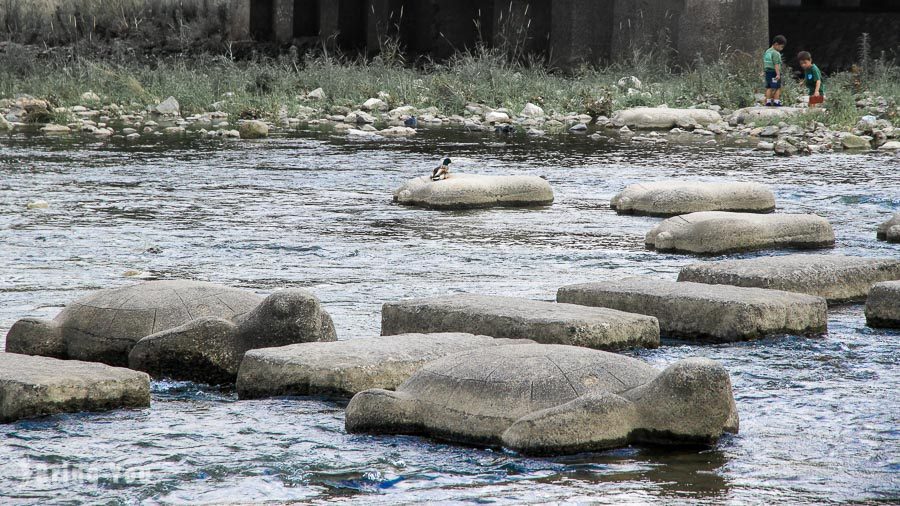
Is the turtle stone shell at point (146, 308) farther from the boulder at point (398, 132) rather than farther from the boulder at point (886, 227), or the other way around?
the boulder at point (398, 132)

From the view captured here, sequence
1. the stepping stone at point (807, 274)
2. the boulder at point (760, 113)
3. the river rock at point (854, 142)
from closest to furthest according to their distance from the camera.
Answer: the stepping stone at point (807, 274), the river rock at point (854, 142), the boulder at point (760, 113)

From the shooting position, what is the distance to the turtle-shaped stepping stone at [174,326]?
5.03 m

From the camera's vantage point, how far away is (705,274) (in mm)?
6543

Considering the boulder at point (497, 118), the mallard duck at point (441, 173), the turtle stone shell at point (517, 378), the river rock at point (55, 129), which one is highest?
the boulder at point (497, 118)

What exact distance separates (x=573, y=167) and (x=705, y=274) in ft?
22.7

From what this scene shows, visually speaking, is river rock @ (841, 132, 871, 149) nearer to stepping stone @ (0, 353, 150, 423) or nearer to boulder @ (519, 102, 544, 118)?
boulder @ (519, 102, 544, 118)

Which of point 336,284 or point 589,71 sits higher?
point 589,71

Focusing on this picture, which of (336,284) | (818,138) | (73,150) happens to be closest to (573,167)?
(818,138)

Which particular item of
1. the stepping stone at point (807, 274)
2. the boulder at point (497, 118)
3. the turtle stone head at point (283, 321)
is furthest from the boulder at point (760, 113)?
the turtle stone head at point (283, 321)

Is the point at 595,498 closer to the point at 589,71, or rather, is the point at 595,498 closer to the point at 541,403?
the point at 541,403

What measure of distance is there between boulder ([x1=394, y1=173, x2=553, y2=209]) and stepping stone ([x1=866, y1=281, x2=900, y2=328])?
479 cm

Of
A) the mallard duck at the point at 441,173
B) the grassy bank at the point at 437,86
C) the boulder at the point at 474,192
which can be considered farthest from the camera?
the grassy bank at the point at 437,86

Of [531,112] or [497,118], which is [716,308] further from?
[531,112]

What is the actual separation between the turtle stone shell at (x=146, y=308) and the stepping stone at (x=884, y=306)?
2.75 meters
